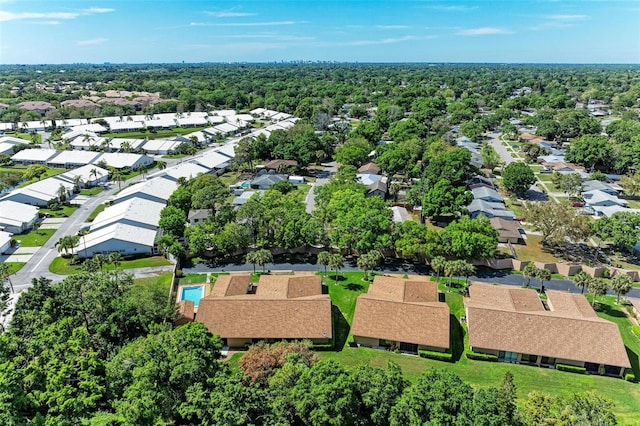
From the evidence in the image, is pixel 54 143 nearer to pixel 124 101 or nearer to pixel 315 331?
pixel 124 101

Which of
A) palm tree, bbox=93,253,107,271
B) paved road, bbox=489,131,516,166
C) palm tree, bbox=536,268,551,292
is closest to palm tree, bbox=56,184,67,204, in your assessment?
palm tree, bbox=93,253,107,271

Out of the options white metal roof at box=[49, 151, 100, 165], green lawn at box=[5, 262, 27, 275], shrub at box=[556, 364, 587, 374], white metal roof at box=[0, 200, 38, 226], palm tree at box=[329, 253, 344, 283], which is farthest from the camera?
white metal roof at box=[49, 151, 100, 165]

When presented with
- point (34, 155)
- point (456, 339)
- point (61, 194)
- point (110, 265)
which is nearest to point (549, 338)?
point (456, 339)

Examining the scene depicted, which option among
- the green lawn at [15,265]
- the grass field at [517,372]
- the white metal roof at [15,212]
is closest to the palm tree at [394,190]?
the grass field at [517,372]

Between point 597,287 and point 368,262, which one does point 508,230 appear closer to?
point 597,287

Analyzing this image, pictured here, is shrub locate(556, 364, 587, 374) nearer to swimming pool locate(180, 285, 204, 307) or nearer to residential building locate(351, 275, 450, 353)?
residential building locate(351, 275, 450, 353)

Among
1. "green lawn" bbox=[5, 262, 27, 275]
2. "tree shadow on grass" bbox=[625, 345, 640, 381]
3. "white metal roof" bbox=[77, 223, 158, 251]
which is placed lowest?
"tree shadow on grass" bbox=[625, 345, 640, 381]

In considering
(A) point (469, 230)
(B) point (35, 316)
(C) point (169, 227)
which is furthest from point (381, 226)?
(B) point (35, 316)
